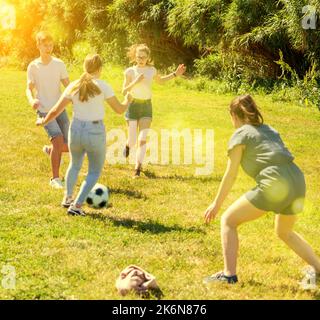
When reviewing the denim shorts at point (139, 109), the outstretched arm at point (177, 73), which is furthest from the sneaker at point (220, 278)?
the outstretched arm at point (177, 73)

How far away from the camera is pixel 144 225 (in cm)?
683

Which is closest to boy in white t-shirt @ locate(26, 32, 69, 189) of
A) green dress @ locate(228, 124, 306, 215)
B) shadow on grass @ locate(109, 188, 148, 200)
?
shadow on grass @ locate(109, 188, 148, 200)

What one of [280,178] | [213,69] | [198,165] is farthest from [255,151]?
[213,69]

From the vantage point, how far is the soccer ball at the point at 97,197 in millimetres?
7113

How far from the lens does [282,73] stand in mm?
18938

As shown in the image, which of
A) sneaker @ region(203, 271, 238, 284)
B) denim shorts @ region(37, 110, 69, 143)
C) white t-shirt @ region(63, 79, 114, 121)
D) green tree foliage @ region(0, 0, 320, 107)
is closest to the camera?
sneaker @ region(203, 271, 238, 284)

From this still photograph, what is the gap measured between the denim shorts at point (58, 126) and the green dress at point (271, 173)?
401cm

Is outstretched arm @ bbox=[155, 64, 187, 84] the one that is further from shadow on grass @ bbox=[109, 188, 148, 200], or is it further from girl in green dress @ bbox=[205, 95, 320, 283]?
girl in green dress @ bbox=[205, 95, 320, 283]

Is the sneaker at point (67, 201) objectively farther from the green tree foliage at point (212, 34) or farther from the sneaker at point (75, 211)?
the green tree foliage at point (212, 34)

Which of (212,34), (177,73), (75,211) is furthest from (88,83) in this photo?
(212,34)

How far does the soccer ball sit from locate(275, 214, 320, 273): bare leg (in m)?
2.69

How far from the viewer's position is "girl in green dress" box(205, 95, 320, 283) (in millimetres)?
4824

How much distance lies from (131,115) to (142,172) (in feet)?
3.37

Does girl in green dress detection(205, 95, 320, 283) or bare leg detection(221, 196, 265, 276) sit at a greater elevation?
girl in green dress detection(205, 95, 320, 283)
